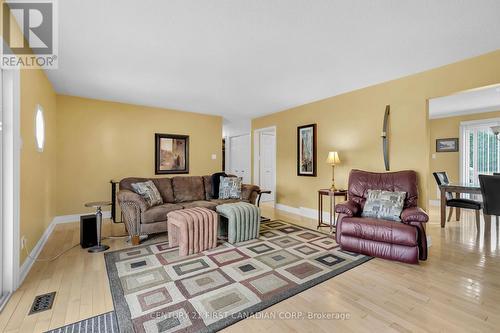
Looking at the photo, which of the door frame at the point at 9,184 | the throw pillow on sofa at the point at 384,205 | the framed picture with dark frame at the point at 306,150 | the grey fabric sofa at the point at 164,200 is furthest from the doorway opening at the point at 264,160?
the door frame at the point at 9,184

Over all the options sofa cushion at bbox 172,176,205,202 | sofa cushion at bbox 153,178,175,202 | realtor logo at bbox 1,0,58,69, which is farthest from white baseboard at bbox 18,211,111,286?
realtor logo at bbox 1,0,58,69

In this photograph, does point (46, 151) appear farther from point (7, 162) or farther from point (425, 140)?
point (425, 140)

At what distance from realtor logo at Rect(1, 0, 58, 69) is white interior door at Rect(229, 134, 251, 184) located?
4897 millimetres

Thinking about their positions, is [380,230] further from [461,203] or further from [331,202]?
[461,203]

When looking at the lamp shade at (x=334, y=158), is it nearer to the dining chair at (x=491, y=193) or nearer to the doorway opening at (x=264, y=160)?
the dining chair at (x=491, y=193)

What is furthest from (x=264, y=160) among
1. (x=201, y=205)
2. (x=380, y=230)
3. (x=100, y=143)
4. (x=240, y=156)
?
(x=380, y=230)

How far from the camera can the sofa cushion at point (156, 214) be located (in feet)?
10.7

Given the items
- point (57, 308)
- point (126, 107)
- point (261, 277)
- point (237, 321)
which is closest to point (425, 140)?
point (261, 277)

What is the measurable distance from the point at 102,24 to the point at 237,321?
2739mm

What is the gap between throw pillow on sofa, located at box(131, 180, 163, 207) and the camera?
3.57 metres

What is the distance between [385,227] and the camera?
265cm

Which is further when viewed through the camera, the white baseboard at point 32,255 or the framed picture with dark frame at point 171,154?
the framed picture with dark frame at point 171,154

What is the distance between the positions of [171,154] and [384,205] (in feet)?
14.3

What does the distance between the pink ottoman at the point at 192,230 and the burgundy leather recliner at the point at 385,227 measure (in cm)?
166
